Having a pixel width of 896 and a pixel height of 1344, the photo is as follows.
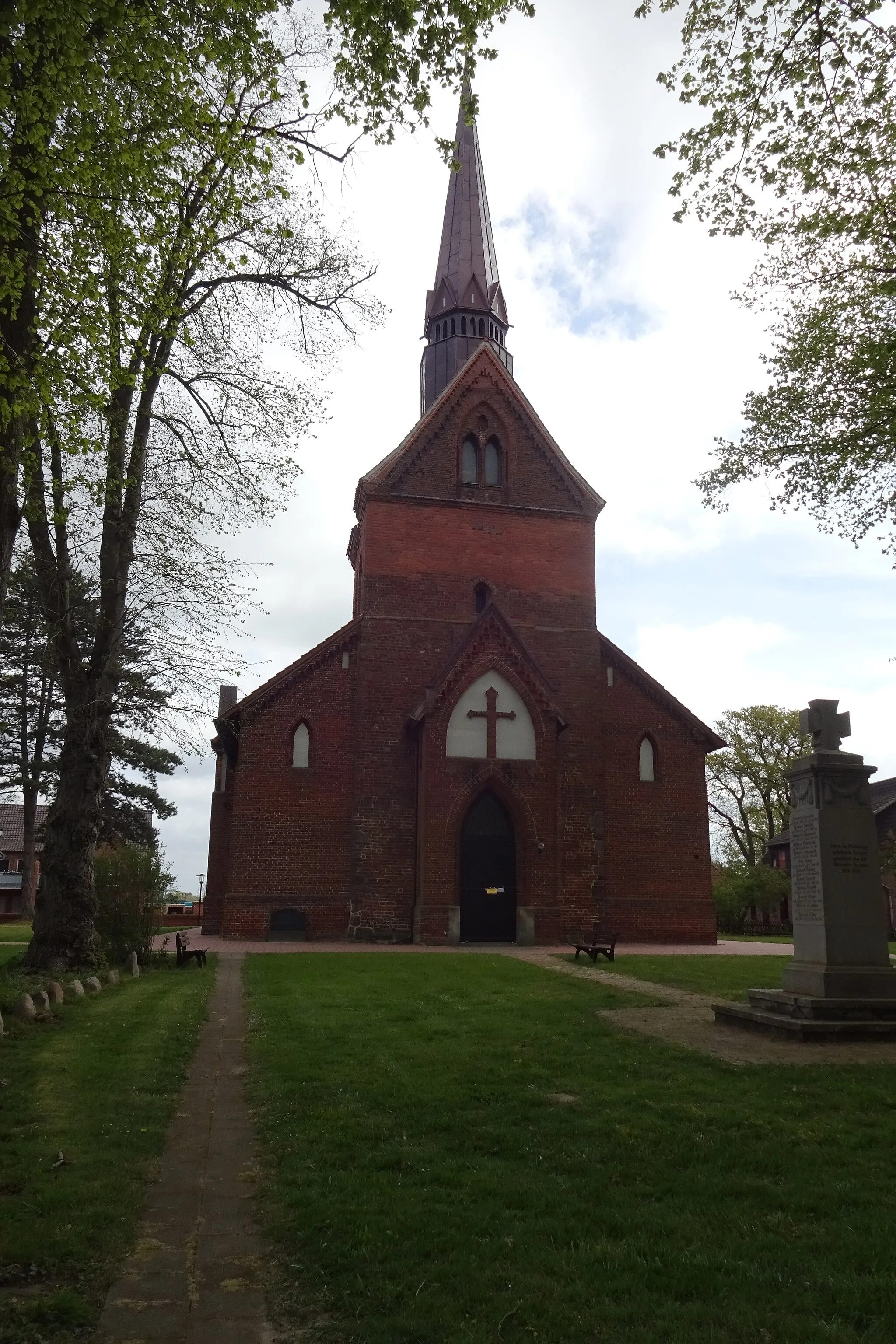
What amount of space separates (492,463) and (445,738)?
870cm

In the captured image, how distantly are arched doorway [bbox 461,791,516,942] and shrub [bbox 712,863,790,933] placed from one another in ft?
56.1

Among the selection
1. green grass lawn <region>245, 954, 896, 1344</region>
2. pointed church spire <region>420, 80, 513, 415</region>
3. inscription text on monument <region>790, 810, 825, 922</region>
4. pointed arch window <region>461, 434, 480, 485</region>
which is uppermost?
pointed church spire <region>420, 80, 513, 415</region>

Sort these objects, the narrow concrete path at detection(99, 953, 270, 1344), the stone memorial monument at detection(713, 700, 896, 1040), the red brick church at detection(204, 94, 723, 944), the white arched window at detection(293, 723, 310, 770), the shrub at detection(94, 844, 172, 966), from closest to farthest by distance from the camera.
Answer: the narrow concrete path at detection(99, 953, 270, 1344) → the stone memorial monument at detection(713, 700, 896, 1040) → the shrub at detection(94, 844, 172, 966) → the red brick church at detection(204, 94, 723, 944) → the white arched window at detection(293, 723, 310, 770)

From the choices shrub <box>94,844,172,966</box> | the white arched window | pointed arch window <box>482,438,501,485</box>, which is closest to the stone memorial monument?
shrub <box>94,844,172,966</box>

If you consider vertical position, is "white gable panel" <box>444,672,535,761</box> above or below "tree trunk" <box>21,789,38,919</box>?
above

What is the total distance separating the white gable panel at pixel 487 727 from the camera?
79.6ft

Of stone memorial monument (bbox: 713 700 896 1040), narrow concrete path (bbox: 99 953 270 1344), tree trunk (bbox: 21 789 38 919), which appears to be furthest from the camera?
tree trunk (bbox: 21 789 38 919)

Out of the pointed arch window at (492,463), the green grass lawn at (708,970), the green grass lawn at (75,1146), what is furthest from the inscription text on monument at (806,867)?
the pointed arch window at (492,463)

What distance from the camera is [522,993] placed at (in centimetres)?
1330

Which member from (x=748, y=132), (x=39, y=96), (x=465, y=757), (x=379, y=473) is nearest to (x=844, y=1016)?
(x=748, y=132)

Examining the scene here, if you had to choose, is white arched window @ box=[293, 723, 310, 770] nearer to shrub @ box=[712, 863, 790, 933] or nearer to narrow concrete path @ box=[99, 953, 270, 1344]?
narrow concrete path @ box=[99, 953, 270, 1344]

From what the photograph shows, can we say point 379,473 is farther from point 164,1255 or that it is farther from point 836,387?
point 164,1255

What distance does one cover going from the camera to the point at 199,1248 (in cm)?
463

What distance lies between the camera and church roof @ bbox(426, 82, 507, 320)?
32875mm
